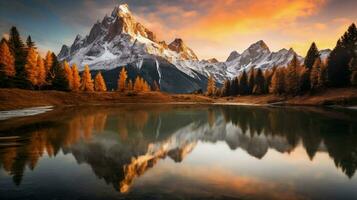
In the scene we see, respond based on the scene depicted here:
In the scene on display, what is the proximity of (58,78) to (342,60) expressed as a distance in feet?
315

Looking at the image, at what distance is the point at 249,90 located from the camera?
13638cm

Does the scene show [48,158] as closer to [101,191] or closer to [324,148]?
[101,191]

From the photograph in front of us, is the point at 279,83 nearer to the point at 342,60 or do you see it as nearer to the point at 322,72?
the point at 322,72

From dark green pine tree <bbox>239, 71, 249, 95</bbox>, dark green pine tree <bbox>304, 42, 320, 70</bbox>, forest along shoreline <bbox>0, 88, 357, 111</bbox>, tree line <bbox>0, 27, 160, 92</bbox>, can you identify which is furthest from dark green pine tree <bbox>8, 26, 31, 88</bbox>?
dark green pine tree <bbox>239, 71, 249, 95</bbox>

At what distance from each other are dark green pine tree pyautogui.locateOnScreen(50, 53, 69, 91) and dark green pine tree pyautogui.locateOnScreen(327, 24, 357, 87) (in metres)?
89.0

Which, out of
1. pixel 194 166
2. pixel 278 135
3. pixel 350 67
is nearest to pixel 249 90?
pixel 350 67

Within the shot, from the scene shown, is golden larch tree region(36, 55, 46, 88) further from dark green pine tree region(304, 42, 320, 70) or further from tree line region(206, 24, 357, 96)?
dark green pine tree region(304, 42, 320, 70)

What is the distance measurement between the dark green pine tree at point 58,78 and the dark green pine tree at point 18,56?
36.5 ft

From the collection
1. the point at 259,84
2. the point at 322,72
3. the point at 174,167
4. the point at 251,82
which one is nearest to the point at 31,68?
the point at 174,167

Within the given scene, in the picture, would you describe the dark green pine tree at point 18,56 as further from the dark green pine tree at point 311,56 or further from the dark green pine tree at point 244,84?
the dark green pine tree at point 244,84

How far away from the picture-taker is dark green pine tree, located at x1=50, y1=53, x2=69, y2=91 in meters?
92.9

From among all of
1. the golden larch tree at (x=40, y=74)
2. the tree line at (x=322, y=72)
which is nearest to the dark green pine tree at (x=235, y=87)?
the tree line at (x=322, y=72)

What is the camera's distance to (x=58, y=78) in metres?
93.2

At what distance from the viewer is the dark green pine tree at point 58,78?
9292cm
